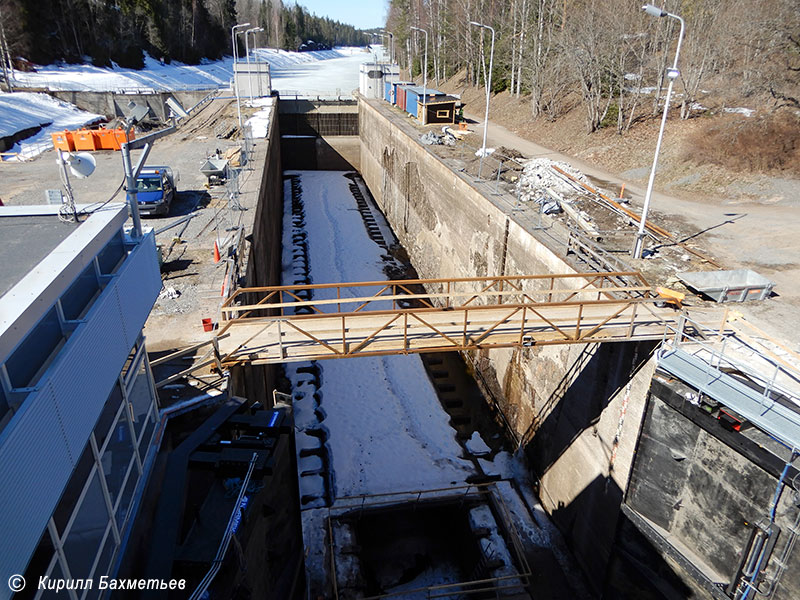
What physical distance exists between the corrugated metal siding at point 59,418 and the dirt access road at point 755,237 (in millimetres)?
11352

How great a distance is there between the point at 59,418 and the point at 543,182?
59.4ft

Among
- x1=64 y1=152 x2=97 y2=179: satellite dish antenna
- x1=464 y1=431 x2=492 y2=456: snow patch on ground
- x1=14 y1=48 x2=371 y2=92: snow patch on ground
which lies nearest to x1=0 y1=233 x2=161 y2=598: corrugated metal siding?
x1=64 y1=152 x2=97 y2=179: satellite dish antenna

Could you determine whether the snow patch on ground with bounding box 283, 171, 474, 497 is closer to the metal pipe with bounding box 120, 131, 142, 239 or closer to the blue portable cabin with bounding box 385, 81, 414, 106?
the metal pipe with bounding box 120, 131, 142, 239

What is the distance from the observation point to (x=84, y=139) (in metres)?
27.5

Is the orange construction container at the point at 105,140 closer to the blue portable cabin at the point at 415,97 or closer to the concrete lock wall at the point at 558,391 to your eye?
the concrete lock wall at the point at 558,391

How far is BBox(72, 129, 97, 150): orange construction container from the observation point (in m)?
27.4

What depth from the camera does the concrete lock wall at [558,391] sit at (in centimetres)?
1116

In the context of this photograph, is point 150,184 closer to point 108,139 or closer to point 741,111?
point 108,139

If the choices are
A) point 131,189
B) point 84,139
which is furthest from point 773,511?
point 84,139

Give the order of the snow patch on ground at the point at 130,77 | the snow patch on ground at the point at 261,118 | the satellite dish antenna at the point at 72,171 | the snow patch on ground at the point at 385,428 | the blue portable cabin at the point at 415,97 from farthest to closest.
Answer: the snow patch on ground at the point at 130,77
the blue portable cabin at the point at 415,97
the snow patch on ground at the point at 261,118
the snow patch on ground at the point at 385,428
the satellite dish antenna at the point at 72,171

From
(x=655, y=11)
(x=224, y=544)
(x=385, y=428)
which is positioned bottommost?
(x=385, y=428)

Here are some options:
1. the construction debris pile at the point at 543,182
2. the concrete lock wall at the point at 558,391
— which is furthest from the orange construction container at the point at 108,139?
the construction debris pile at the point at 543,182

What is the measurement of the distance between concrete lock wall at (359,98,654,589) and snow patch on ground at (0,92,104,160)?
28.9 meters

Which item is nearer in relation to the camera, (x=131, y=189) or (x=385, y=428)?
(x=131, y=189)
